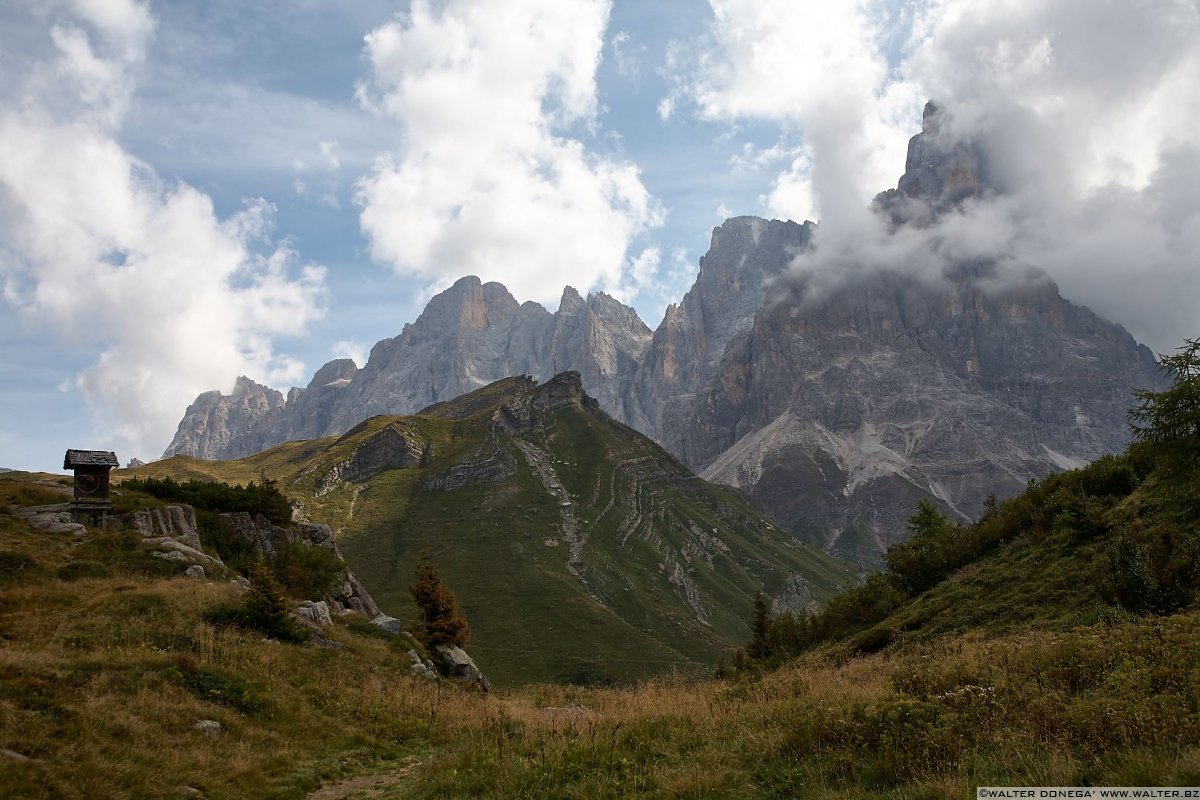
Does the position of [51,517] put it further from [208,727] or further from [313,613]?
[208,727]

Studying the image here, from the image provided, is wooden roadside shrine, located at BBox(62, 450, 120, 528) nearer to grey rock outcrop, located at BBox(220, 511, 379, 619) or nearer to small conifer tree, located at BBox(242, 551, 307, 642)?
grey rock outcrop, located at BBox(220, 511, 379, 619)

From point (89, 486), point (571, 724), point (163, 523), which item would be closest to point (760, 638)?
point (163, 523)

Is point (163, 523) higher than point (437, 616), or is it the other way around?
point (163, 523)

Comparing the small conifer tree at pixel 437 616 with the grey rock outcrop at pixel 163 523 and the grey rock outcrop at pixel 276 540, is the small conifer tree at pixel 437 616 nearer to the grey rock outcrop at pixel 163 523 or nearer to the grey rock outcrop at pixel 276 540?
the grey rock outcrop at pixel 276 540

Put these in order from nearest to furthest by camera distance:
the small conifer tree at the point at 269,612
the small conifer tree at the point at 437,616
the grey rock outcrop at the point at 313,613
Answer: the small conifer tree at the point at 269,612, the grey rock outcrop at the point at 313,613, the small conifer tree at the point at 437,616

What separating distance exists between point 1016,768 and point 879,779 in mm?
1882

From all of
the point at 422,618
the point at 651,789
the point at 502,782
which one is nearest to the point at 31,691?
the point at 502,782

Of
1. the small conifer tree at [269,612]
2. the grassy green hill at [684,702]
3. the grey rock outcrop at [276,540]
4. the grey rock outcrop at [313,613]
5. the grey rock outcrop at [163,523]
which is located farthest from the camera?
the grey rock outcrop at [276,540]

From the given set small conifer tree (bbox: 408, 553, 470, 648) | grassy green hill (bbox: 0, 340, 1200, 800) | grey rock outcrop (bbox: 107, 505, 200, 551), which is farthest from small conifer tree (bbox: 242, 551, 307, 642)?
small conifer tree (bbox: 408, 553, 470, 648)

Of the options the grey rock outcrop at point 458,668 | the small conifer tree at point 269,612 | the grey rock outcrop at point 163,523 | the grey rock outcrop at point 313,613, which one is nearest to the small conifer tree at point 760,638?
the grey rock outcrop at point 458,668

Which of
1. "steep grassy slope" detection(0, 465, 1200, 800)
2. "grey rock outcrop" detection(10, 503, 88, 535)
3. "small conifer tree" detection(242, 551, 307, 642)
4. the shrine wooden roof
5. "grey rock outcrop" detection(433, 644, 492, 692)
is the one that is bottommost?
"steep grassy slope" detection(0, 465, 1200, 800)

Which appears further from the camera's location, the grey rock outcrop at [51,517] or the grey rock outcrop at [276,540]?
the grey rock outcrop at [276,540]

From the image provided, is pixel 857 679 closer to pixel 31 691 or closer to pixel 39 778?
pixel 39 778

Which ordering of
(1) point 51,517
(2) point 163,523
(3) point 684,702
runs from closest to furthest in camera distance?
(3) point 684,702
(1) point 51,517
(2) point 163,523
